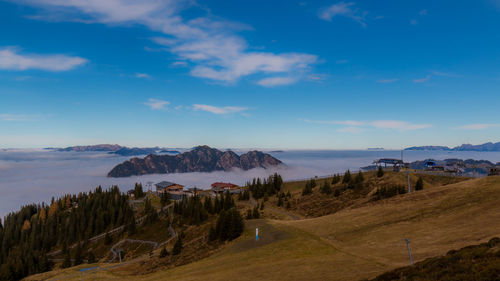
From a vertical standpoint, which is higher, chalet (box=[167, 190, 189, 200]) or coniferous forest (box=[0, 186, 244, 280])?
chalet (box=[167, 190, 189, 200])

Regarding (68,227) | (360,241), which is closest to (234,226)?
(360,241)

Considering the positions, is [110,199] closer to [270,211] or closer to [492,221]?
[270,211]

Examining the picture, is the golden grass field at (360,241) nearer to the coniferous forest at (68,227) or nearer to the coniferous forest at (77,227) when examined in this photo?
the coniferous forest at (77,227)

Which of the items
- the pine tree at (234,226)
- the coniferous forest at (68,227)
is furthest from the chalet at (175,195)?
the pine tree at (234,226)

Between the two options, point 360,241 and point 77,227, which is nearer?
point 360,241

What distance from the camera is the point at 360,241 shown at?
3859 cm

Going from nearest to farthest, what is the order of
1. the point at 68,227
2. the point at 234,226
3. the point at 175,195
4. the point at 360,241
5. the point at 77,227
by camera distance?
the point at 360,241 → the point at 234,226 → the point at 77,227 → the point at 68,227 → the point at 175,195

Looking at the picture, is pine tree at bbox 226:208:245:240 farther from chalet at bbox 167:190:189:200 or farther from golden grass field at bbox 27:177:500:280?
chalet at bbox 167:190:189:200

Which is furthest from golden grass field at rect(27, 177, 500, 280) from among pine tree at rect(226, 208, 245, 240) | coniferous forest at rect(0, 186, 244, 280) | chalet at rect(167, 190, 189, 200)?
chalet at rect(167, 190, 189, 200)

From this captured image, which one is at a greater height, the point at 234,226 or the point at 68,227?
the point at 234,226

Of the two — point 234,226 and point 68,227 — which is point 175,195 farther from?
point 234,226

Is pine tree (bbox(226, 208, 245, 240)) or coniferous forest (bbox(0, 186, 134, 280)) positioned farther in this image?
coniferous forest (bbox(0, 186, 134, 280))

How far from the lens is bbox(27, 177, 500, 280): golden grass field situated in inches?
1149

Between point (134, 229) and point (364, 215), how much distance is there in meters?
119
